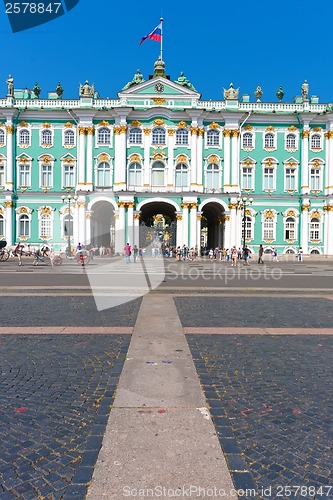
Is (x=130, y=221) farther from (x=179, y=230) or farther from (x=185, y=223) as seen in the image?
(x=185, y=223)

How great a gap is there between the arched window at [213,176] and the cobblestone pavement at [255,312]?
35096 mm

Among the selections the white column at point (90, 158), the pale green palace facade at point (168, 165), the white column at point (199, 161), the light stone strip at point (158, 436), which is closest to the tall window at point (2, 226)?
the pale green palace facade at point (168, 165)

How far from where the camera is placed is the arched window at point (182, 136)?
46.4m

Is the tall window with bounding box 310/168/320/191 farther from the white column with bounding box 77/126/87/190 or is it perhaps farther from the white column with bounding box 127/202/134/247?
the white column with bounding box 77/126/87/190

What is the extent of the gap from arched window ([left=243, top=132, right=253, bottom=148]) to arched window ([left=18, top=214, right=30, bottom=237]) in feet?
89.3

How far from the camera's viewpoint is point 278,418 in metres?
4.05

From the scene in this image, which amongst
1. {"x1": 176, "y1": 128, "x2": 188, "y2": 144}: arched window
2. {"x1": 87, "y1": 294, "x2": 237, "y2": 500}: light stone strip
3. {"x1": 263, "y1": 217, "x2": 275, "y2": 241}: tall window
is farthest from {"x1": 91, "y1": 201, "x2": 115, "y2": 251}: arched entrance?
{"x1": 87, "y1": 294, "x2": 237, "y2": 500}: light stone strip

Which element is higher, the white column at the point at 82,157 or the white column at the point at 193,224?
the white column at the point at 82,157

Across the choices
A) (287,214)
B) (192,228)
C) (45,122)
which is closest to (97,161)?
(45,122)

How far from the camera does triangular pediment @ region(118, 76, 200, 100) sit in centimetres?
4578

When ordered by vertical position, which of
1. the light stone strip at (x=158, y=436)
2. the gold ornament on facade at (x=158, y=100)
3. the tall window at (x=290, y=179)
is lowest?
the light stone strip at (x=158, y=436)

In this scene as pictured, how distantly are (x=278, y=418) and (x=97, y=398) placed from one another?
1.98 metres

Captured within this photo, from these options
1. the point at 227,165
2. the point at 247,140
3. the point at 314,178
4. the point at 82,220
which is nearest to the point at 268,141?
the point at 247,140

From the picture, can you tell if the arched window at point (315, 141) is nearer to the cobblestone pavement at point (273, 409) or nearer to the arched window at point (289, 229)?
the arched window at point (289, 229)
